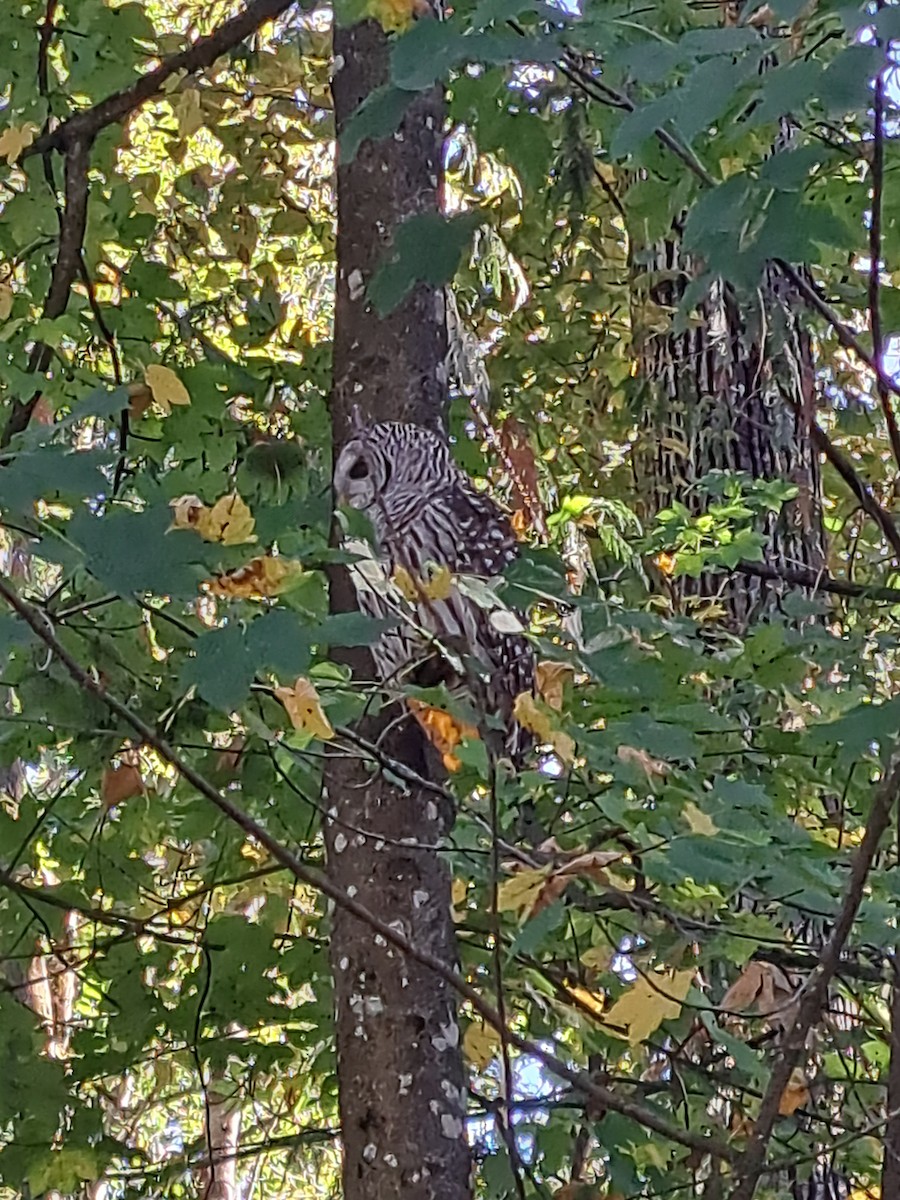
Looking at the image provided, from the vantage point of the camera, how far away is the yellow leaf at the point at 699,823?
170cm

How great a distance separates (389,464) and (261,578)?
103 centimetres

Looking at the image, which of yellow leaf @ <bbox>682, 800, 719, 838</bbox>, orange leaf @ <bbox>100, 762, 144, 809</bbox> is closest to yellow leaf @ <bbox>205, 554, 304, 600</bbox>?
yellow leaf @ <bbox>682, 800, 719, 838</bbox>

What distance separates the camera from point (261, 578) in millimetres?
1607

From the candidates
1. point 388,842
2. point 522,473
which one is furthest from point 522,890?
point 522,473

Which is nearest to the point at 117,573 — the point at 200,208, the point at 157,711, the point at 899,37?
the point at 899,37

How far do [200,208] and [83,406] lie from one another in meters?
2.64

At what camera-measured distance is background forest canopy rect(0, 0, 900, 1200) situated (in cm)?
150

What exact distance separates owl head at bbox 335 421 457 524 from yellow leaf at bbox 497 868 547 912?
84 centimetres

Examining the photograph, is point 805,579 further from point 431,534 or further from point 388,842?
point 388,842

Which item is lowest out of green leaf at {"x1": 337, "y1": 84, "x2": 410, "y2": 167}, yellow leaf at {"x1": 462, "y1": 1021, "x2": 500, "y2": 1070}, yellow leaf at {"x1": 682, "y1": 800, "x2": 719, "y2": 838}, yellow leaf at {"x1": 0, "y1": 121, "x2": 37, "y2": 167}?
yellow leaf at {"x1": 682, "y1": 800, "x2": 719, "y2": 838}

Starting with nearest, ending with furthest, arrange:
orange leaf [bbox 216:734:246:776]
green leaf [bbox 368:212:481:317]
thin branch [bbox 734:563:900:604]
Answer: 1. green leaf [bbox 368:212:481:317]
2. orange leaf [bbox 216:734:246:776]
3. thin branch [bbox 734:563:900:604]

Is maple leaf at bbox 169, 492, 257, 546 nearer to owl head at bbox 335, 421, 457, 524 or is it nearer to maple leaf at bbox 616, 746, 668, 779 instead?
maple leaf at bbox 616, 746, 668, 779

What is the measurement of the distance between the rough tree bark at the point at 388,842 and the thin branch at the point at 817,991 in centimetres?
52

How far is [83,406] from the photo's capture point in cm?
154
